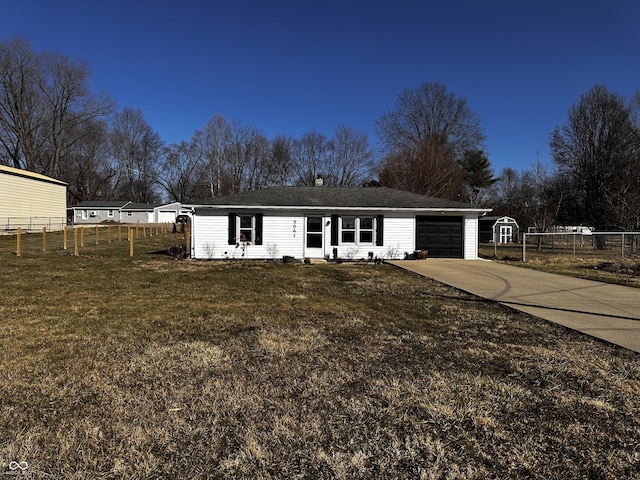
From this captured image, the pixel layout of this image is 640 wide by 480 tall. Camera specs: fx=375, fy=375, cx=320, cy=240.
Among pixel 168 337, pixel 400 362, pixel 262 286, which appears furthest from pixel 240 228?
pixel 400 362

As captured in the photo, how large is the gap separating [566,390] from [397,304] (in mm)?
3718

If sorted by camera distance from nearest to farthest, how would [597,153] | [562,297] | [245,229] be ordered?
1. [562,297]
2. [245,229]
3. [597,153]

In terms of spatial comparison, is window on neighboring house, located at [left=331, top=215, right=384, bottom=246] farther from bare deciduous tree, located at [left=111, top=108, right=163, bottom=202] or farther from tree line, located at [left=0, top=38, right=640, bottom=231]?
bare deciduous tree, located at [left=111, top=108, right=163, bottom=202]

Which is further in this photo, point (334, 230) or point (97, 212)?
point (97, 212)

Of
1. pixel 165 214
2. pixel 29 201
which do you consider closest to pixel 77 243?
pixel 29 201

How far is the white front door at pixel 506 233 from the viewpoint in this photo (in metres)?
35.7

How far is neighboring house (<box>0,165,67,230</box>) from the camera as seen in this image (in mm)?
28562

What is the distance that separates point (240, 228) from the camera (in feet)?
49.5

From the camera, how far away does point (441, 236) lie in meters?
15.9

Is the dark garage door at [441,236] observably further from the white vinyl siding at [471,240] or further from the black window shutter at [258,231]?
the black window shutter at [258,231]

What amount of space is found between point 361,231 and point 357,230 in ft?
0.59

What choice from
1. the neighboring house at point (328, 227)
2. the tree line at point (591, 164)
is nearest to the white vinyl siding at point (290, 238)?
the neighboring house at point (328, 227)

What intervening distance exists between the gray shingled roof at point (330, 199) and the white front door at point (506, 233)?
22.6 meters

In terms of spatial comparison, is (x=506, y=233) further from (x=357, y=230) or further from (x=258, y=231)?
(x=258, y=231)
